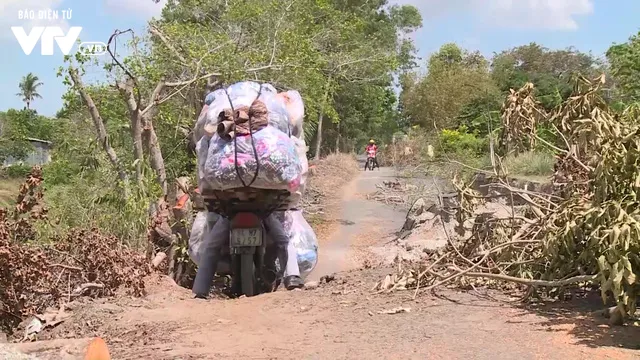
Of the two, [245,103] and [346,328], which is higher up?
[245,103]

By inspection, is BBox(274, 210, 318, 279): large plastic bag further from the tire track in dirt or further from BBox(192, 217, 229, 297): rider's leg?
the tire track in dirt

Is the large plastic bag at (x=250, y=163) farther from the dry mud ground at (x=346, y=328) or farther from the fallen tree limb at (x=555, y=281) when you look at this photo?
the fallen tree limb at (x=555, y=281)

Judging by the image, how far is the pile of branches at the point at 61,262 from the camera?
5.94 meters

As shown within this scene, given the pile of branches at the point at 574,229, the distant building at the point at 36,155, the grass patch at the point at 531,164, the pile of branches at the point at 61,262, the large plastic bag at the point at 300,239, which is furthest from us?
the distant building at the point at 36,155

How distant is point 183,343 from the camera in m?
4.62

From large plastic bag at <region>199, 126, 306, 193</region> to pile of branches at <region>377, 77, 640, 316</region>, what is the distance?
4.35 feet

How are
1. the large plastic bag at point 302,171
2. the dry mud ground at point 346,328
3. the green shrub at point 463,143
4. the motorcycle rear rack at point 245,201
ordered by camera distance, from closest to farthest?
the dry mud ground at point 346,328
the motorcycle rear rack at point 245,201
the large plastic bag at point 302,171
the green shrub at point 463,143

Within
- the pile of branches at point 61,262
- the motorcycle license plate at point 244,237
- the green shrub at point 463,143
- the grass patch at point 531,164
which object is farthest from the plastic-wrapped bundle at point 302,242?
the green shrub at point 463,143

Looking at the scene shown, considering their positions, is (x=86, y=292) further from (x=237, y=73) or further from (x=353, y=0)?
(x=353, y=0)

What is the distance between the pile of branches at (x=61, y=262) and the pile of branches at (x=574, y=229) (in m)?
2.38

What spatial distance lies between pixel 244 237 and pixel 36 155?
41.2 meters

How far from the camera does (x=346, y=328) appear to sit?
494cm

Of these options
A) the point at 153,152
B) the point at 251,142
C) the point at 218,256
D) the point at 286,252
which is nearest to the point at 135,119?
the point at 153,152

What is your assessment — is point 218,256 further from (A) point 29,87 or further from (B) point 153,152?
(A) point 29,87
